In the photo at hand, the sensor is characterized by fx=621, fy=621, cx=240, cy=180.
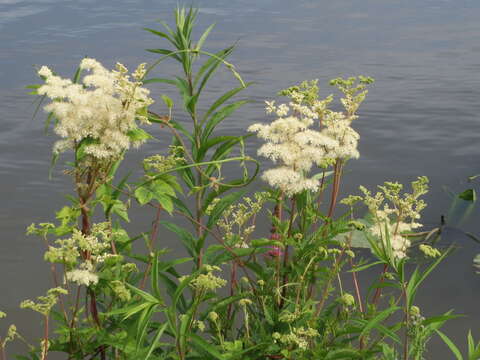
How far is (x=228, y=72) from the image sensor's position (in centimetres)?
1212

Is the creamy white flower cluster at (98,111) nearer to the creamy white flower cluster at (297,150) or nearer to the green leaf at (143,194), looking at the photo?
the green leaf at (143,194)

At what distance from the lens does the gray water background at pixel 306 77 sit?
604cm

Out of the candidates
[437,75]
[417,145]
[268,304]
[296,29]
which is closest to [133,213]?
[268,304]

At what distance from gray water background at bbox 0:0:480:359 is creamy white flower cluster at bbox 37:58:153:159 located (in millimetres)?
3060

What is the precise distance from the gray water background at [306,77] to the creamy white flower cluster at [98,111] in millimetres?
3060

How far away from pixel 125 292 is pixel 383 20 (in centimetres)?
1574

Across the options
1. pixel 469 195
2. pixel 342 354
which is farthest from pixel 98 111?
pixel 469 195

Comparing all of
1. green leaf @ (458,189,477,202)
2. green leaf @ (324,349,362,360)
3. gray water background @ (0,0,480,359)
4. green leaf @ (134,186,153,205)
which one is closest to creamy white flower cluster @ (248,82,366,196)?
green leaf @ (134,186,153,205)

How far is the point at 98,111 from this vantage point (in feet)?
8.25

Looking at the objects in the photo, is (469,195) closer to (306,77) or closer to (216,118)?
(216,118)

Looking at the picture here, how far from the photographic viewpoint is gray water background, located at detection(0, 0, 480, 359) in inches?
238

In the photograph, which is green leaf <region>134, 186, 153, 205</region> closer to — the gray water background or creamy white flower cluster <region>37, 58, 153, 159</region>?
creamy white flower cluster <region>37, 58, 153, 159</region>

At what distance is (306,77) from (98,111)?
9219 mm

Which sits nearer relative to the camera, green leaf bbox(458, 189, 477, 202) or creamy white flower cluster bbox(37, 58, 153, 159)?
creamy white flower cluster bbox(37, 58, 153, 159)
